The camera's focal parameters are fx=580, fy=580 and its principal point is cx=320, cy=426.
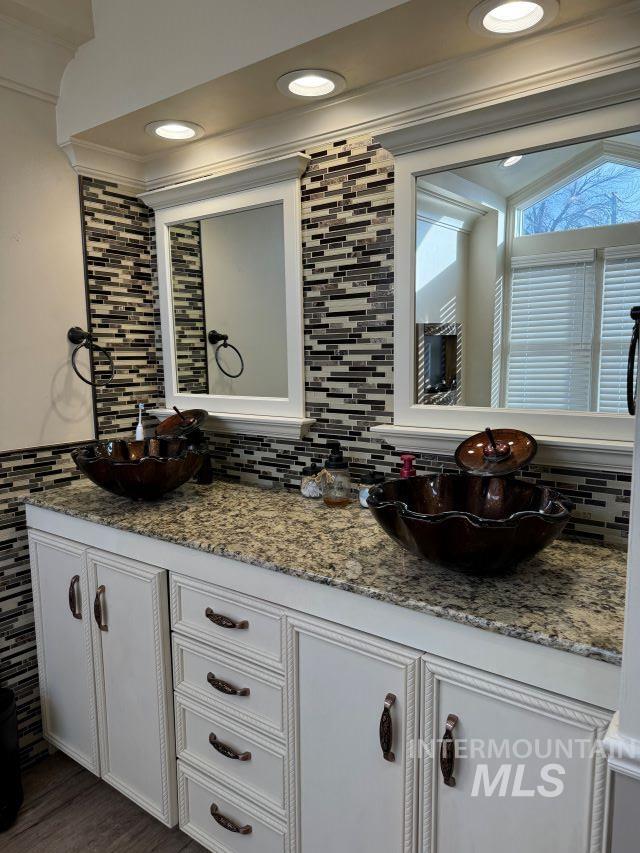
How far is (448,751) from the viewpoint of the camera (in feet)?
3.74

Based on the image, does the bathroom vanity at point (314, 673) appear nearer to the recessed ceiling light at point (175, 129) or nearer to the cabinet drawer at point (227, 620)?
the cabinet drawer at point (227, 620)

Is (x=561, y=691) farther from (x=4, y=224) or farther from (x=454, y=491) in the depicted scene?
(x=4, y=224)

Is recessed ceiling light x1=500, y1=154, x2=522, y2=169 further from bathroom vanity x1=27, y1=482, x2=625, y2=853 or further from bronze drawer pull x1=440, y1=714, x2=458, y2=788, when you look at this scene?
bronze drawer pull x1=440, y1=714, x2=458, y2=788

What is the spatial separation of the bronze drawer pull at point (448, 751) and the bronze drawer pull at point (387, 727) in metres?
0.11

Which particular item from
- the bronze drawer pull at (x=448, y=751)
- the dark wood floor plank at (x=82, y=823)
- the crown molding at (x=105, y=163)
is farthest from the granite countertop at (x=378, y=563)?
→ the crown molding at (x=105, y=163)

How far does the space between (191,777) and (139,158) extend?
2197 millimetres

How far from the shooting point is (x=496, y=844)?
1.12 meters

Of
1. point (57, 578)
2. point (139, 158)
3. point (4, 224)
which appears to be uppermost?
point (139, 158)

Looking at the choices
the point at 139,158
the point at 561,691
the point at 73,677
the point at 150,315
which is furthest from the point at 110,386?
the point at 561,691

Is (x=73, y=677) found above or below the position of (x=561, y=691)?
below

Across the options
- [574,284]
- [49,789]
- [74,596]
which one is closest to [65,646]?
[74,596]

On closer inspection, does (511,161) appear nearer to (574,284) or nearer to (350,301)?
(574,284)

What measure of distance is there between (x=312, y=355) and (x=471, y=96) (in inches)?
35.1

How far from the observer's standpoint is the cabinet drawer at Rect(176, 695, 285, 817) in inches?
57.7
